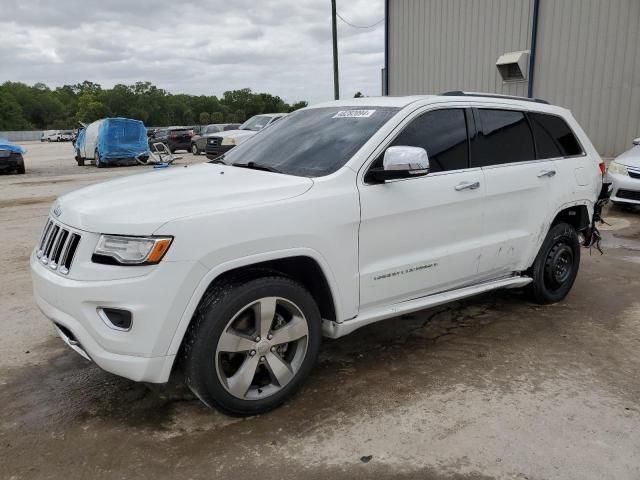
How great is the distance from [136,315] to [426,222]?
1914 mm

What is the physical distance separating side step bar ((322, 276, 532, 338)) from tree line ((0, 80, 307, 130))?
104 meters

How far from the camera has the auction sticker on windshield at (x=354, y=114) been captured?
382 centimetres

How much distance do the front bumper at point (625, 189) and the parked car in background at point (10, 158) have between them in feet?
58.7

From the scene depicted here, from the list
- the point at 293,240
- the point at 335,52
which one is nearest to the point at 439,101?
the point at 293,240

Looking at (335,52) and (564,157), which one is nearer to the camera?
(564,157)

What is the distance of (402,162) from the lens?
10.7 feet

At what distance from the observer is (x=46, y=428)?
122 inches

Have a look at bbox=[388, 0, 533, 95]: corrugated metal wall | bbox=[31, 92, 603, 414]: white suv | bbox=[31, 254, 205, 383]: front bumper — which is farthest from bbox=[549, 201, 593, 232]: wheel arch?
bbox=[388, 0, 533, 95]: corrugated metal wall

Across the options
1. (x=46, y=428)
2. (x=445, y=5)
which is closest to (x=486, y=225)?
(x=46, y=428)

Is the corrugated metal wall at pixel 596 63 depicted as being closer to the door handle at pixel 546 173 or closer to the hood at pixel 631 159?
the hood at pixel 631 159

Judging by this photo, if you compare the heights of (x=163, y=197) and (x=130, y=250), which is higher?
(x=163, y=197)

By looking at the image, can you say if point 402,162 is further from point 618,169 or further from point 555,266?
point 618,169

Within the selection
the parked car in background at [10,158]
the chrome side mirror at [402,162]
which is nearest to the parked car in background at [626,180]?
the chrome side mirror at [402,162]

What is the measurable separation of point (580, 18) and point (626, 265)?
10278mm
